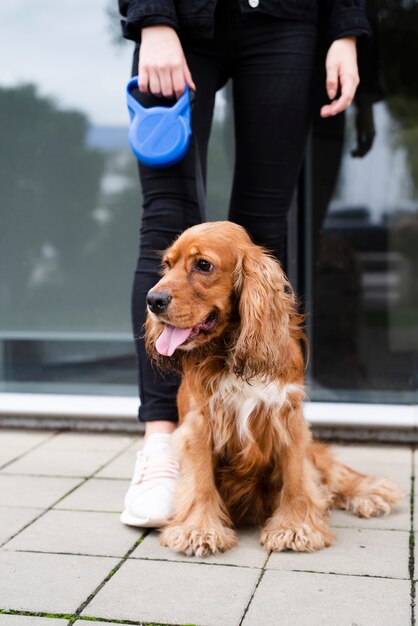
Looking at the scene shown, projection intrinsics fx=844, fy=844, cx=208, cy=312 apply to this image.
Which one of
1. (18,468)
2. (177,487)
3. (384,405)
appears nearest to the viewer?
(177,487)

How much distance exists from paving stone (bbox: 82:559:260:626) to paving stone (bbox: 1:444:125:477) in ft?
3.15

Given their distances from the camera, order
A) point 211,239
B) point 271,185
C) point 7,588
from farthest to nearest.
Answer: point 271,185
point 211,239
point 7,588

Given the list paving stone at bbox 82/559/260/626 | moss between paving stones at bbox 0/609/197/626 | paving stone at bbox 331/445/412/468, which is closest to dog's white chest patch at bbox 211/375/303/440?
paving stone at bbox 82/559/260/626

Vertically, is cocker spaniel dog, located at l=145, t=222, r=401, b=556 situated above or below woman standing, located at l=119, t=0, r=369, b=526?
below

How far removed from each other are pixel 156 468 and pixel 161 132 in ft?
3.36

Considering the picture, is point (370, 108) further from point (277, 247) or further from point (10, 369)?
point (10, 369)

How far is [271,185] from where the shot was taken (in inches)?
107

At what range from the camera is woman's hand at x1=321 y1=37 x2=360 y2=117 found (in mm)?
2639

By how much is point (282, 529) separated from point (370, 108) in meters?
2.43

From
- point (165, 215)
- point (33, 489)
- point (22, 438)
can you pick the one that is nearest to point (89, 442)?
point (22, 438)

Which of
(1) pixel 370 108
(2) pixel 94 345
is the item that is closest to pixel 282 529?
(2) pixel 94 345

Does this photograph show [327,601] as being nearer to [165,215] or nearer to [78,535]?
[78,535]

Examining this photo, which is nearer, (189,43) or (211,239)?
(211,239)

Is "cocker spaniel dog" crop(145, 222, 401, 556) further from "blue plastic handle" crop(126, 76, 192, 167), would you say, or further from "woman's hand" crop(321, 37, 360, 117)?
"woman's hand" crop(321, 37, 360, 117)
